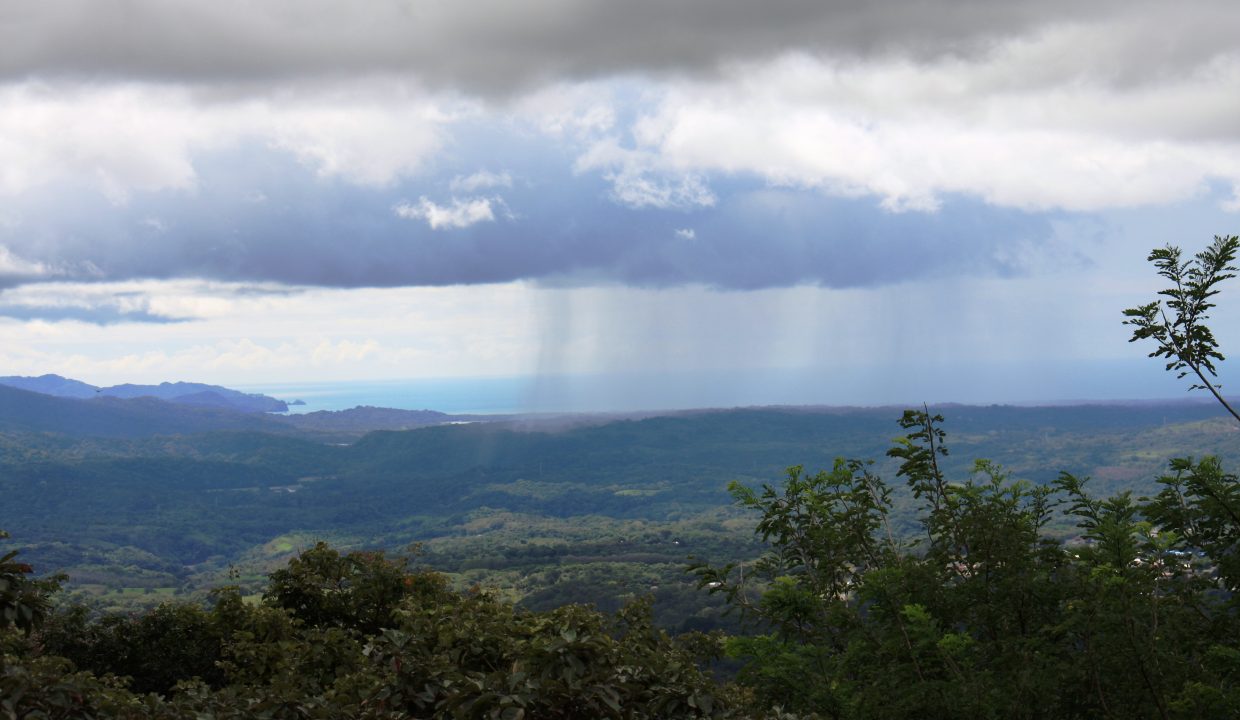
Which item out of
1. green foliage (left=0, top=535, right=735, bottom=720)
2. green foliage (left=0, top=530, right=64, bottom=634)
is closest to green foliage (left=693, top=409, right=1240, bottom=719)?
green foliage (left=0, top=535, right=735, bottom=720)

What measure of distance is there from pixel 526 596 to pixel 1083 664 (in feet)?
451

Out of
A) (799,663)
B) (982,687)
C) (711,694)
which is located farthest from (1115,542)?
(711,694)

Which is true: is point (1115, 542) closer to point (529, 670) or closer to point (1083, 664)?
point (1083, 664)

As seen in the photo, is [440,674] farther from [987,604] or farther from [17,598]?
[987,604]

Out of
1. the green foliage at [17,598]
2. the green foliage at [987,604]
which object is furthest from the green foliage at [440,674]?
the green foliage at [987,604]

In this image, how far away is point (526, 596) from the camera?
144m

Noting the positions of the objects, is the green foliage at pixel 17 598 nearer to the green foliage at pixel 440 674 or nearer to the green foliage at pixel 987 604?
the green foliage at pixel 440 674

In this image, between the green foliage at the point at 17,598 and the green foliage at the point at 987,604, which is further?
the green foliage at the point at 987,604

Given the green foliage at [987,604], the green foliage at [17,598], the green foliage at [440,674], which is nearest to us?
the green foliage at [17,598]

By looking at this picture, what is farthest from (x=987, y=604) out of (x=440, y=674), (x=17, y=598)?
(x=17, y=598)

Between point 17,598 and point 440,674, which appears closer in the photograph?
point 17,598

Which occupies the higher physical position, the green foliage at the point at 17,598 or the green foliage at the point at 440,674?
the green foliage at the point at 17,598

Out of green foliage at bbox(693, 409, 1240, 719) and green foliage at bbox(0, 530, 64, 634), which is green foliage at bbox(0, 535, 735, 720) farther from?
green foliage at bbox(693, 409, 1240, 719)

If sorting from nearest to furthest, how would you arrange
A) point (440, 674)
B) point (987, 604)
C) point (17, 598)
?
point (17, 598)
point (440, 674)
point (987, 604)
